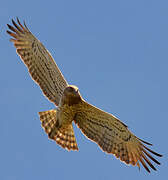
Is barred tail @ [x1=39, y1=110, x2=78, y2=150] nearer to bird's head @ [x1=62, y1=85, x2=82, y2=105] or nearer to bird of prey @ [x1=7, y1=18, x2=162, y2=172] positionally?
bird of prey @ [x1=7, y1=18, x2=162, y2=172]

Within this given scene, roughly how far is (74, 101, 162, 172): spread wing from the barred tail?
439mm

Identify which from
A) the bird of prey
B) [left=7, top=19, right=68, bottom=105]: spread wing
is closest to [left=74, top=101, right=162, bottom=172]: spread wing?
the bird of prey

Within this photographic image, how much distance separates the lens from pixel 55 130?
15.8m

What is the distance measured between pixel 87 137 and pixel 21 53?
9.60 ft

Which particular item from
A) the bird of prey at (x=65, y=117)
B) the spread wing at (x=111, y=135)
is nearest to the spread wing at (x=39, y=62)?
the bird of prey at (x=65, y=117)

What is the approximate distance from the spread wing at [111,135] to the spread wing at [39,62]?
36.8 inches

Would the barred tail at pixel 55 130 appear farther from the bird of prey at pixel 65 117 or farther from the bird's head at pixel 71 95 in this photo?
the bird's head at pixel 71 95

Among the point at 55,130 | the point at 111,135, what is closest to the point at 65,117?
the point at 55,130

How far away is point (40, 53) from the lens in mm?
15742

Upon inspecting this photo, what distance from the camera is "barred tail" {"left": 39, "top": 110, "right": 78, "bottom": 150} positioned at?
15766 mm

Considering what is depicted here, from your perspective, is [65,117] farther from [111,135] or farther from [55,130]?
[111,135]

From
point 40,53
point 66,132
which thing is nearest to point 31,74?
point 40,53

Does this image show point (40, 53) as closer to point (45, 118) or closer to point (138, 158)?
point (45, 118)

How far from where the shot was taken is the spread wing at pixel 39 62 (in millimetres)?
15688
